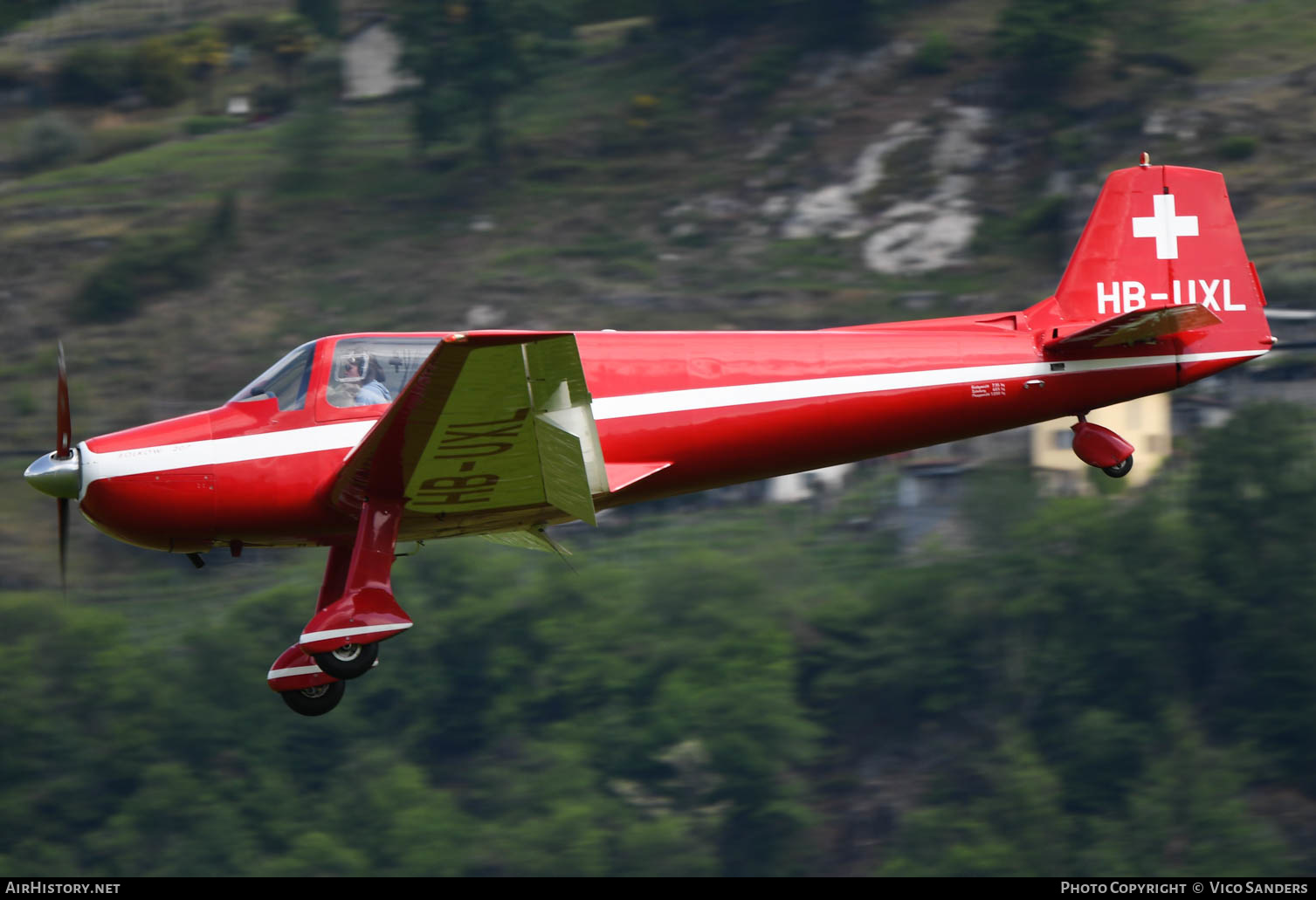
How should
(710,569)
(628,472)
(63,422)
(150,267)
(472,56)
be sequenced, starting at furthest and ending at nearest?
(472,56) → (150,267) → (710,569) → (628,472) → (63,422)

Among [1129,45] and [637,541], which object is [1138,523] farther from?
[1129,45]

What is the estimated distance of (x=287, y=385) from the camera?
1116cm

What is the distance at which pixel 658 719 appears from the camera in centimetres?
5097

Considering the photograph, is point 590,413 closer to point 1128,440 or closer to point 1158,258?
point 1158,258

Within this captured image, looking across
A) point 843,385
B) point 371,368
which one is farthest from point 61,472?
point 843,385

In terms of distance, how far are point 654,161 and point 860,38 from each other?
1268 cm

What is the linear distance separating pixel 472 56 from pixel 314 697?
7164cm

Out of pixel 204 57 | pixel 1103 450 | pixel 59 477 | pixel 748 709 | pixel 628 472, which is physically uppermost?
pixel 59 477

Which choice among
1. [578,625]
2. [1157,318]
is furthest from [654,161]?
[1157,318]

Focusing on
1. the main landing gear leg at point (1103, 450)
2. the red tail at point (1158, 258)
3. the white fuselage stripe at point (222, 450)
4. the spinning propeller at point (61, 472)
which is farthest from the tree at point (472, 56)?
the spinning propeller at point (61, 472)

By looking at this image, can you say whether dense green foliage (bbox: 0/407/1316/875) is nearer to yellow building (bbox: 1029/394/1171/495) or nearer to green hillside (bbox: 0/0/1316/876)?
green hillside (bbox: 0/0/1316/876)

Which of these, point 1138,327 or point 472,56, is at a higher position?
point 1138,327
